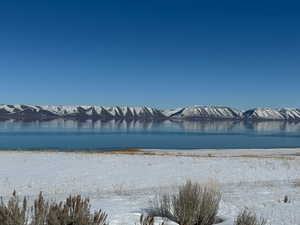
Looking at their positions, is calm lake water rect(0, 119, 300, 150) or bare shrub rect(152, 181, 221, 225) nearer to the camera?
bare shrub rect(152, 181, 221, 225)

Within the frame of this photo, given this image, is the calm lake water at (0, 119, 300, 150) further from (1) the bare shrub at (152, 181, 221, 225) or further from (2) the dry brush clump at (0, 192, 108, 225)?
(2) the dry brush clump at (0, 192, 108, 225)

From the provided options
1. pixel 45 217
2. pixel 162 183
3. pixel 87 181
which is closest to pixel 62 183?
pixel 87 181

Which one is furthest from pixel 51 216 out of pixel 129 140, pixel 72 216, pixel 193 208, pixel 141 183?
pixel 129 140

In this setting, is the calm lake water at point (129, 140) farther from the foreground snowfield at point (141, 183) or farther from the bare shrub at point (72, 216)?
the bare shrub at point (72, 216)

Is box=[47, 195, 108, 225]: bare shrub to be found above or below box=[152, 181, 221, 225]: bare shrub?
above

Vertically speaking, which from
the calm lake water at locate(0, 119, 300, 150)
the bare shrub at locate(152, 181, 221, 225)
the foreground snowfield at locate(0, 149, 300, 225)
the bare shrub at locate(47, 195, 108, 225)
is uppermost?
the bare shrub at locate(47, 195, 108, 225)

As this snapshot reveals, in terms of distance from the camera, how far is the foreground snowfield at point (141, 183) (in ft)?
28.1

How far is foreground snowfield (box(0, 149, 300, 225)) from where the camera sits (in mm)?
8555

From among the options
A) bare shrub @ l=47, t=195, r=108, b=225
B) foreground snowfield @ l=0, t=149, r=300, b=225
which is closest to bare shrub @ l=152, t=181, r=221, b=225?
foreground snowfield @ l=0, t=149, r=300, b=225

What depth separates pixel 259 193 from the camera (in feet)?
37.5

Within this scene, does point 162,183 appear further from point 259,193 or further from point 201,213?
point 201,213

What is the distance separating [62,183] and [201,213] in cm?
923

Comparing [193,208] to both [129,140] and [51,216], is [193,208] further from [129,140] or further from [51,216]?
[129,140]

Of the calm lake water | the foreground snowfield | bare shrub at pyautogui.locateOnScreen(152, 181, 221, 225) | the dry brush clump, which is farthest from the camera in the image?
the calm lake water
